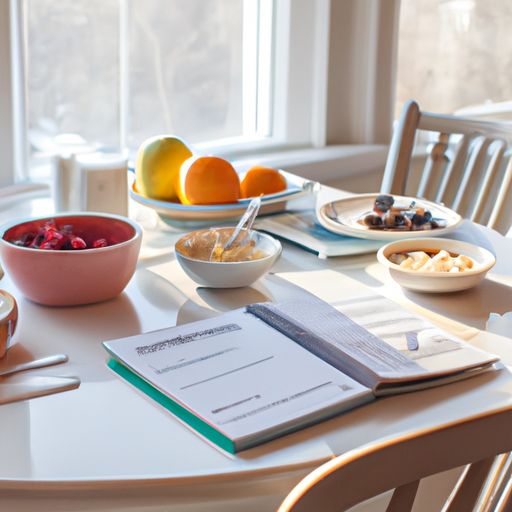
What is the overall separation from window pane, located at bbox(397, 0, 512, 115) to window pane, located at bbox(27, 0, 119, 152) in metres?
1.02

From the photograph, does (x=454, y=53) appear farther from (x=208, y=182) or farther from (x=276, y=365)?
(x=276, y=365)

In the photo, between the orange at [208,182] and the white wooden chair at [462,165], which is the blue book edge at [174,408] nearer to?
the orange at [208,182]

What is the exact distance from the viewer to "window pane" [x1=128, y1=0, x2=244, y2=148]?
5.43ft

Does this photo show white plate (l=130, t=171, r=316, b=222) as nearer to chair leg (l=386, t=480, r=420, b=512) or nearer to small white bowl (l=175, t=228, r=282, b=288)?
small white bowl (l=175, t=228, r=282, b=288)

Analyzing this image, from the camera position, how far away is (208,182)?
41.4 inches

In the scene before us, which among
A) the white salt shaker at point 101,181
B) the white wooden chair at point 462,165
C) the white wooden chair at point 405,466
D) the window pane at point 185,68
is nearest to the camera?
the white wooden chair at point 405,466

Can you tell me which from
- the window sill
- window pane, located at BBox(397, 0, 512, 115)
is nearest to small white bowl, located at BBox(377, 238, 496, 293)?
the window sill

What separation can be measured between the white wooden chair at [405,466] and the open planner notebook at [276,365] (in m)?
0.15

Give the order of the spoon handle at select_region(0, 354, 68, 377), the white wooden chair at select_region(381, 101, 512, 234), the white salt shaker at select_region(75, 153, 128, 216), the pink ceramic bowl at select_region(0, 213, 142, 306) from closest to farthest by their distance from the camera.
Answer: the spoon handle at select_region(0, 354, 68, 377)
the pink ceramic bowl at select_region(0, 213, 142, 306)
the white salt shaker at select_region(75, 153, 128, 216)
the white wooden chair at select_region(381, 101, 512, 234)

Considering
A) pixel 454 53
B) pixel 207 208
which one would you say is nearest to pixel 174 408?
pixel 207 208

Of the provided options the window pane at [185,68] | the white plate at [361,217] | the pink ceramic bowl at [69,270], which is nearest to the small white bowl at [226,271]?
the pink ceramic bowl at [69,270]

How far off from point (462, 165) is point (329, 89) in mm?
692

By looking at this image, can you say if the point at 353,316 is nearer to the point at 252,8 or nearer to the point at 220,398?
the point at 220,398

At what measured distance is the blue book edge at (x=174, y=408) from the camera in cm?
48
